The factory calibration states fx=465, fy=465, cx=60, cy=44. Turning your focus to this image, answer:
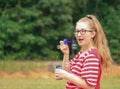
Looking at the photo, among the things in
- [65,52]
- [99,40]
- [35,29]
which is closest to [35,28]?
[35,29]

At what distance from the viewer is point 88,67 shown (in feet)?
10.5

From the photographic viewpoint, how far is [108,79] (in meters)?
14.5

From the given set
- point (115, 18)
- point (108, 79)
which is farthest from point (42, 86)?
point (115, 18)

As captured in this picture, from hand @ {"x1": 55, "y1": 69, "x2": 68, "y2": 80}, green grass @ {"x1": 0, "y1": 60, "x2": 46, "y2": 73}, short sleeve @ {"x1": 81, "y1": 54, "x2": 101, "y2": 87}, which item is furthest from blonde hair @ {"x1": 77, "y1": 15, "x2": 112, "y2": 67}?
green grass @ {"x1": 0, "y1": 60, "x2": 46, "y2": 73}

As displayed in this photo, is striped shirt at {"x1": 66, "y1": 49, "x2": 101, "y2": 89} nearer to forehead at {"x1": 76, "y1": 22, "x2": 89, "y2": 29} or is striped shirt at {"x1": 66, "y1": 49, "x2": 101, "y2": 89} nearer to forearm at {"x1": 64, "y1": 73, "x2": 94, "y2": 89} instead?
forearm at {"x1": 64, "y1": 73, "x2": 94, "y2": 89}

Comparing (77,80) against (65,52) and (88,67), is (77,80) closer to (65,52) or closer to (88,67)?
(88,67)

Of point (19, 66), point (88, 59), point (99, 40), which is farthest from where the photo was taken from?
point (19, 66)

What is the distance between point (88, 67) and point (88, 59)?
7 centimetres

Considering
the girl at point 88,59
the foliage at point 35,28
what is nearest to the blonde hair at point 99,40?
the girl at point 88,59

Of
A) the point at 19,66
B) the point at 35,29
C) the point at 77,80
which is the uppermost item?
the point at 35,29

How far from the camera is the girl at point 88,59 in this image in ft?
10.4

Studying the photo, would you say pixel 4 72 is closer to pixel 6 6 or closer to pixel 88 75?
pixel 6 6

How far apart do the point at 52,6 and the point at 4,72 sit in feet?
13.8

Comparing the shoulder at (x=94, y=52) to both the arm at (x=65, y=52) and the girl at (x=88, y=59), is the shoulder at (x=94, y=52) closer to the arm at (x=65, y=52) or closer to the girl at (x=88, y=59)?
the girl at (x=88, y=59)
